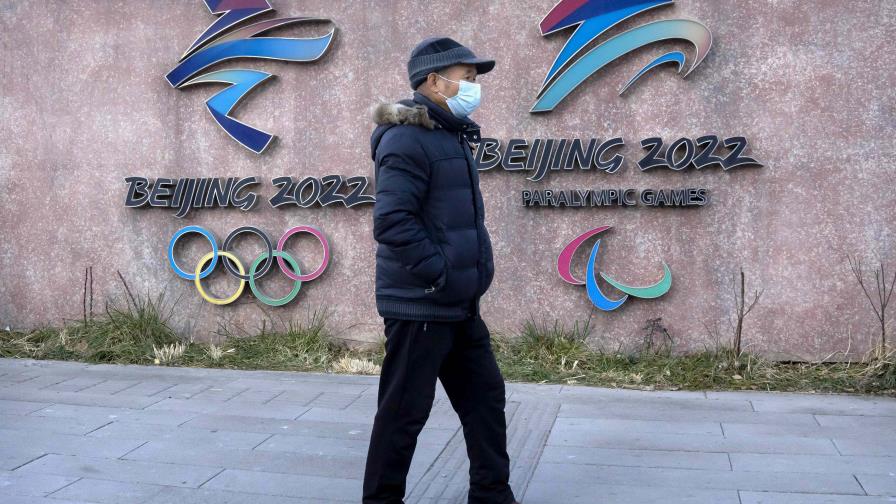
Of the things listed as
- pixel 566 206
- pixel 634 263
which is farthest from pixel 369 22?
pixel 634 263

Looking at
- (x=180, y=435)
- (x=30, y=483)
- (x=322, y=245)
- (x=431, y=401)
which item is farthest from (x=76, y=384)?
(x=431, y=401)

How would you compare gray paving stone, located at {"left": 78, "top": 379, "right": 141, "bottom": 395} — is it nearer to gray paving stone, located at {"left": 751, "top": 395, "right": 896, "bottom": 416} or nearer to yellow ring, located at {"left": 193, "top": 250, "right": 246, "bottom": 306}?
yellow ring, located at {"left": 193, "top": 250, "right": 246, "bottom": 306}

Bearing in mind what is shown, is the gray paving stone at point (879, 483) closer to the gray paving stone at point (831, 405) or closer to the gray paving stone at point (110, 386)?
the gray paving stone at point (831, 405)

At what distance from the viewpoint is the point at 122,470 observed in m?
4.52

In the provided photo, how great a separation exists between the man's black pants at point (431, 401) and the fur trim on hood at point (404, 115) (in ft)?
2.54

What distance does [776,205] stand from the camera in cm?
646

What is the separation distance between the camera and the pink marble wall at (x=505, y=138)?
6.38m

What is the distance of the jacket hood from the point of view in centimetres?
367

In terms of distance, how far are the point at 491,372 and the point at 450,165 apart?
855 millimetres

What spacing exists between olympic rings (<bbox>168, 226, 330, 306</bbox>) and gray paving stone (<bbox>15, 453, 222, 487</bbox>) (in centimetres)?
278

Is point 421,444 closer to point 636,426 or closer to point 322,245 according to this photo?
point 636,426

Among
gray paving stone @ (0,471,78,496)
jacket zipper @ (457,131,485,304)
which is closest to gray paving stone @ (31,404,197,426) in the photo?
gray paving stone @ (0,471,78,496)

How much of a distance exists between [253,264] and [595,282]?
2.65 m

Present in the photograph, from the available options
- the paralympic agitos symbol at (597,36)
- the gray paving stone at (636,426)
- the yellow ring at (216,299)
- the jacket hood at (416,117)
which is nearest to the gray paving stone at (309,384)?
the yellow ring at (216,299)
